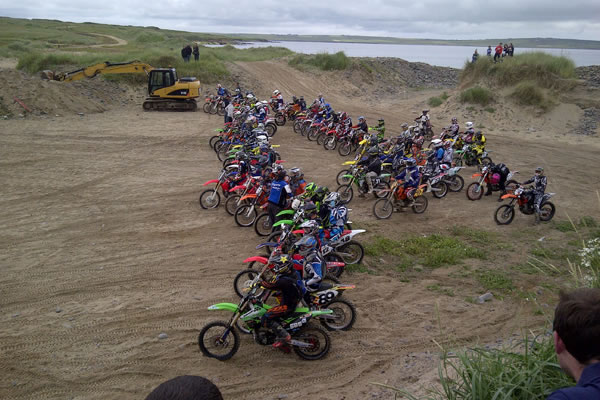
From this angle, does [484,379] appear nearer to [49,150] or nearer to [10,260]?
[10,260]

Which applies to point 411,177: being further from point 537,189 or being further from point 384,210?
point 537,189

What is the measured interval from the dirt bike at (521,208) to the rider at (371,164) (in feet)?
10.1

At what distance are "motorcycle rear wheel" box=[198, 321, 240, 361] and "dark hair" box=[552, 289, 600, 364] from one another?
4157 mm

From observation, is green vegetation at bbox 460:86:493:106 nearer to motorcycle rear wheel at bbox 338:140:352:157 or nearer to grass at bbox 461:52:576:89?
grass at bbox 461:52:576:89

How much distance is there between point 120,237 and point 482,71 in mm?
24320

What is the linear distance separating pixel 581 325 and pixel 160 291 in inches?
244

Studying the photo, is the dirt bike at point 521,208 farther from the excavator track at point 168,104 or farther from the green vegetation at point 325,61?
the green vegetation at point 325,61

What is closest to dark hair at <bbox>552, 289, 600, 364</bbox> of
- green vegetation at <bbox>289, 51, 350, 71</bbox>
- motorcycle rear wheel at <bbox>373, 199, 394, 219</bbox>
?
motorcycle rear wheel at <bbox>373, 199, 394, 219</bbox>

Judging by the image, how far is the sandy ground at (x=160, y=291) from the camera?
Result: 201 inches

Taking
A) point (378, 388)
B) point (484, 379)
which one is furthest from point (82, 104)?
point (484, 379)

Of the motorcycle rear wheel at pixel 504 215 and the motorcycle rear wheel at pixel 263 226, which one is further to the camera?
the motorcycle rear wheel at pixel 504 215

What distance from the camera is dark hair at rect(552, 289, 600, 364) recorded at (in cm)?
188

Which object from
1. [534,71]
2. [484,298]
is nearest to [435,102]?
[534,71]

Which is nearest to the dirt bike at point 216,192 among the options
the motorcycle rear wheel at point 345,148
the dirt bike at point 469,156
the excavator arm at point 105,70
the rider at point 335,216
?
the rider at point 335,216
